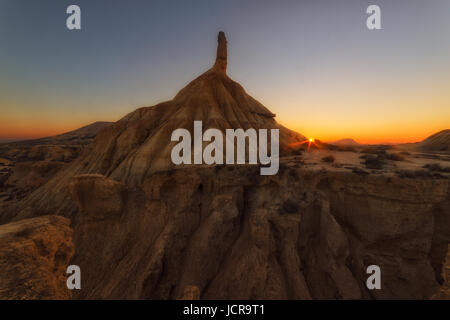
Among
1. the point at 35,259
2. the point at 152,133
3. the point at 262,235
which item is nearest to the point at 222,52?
the point at 152,133

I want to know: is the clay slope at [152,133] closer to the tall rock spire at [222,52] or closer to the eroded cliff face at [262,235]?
the tall rock spire at [222,52]

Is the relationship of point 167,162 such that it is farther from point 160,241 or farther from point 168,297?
point 168,297

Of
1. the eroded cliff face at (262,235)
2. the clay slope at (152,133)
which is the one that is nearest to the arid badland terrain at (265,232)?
the eroded cliff face at (262,235)

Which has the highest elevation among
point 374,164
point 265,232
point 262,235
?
point 374,164

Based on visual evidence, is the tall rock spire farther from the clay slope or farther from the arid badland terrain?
the arid badland terrain

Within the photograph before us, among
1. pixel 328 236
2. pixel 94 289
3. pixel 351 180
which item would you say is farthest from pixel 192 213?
pixel 351 180

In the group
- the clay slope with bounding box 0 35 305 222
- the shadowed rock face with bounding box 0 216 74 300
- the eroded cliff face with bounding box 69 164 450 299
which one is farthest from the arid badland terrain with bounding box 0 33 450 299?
the clay slope with bounding box 0 35 305 222

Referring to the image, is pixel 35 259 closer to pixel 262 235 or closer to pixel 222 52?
pixel 262 235
